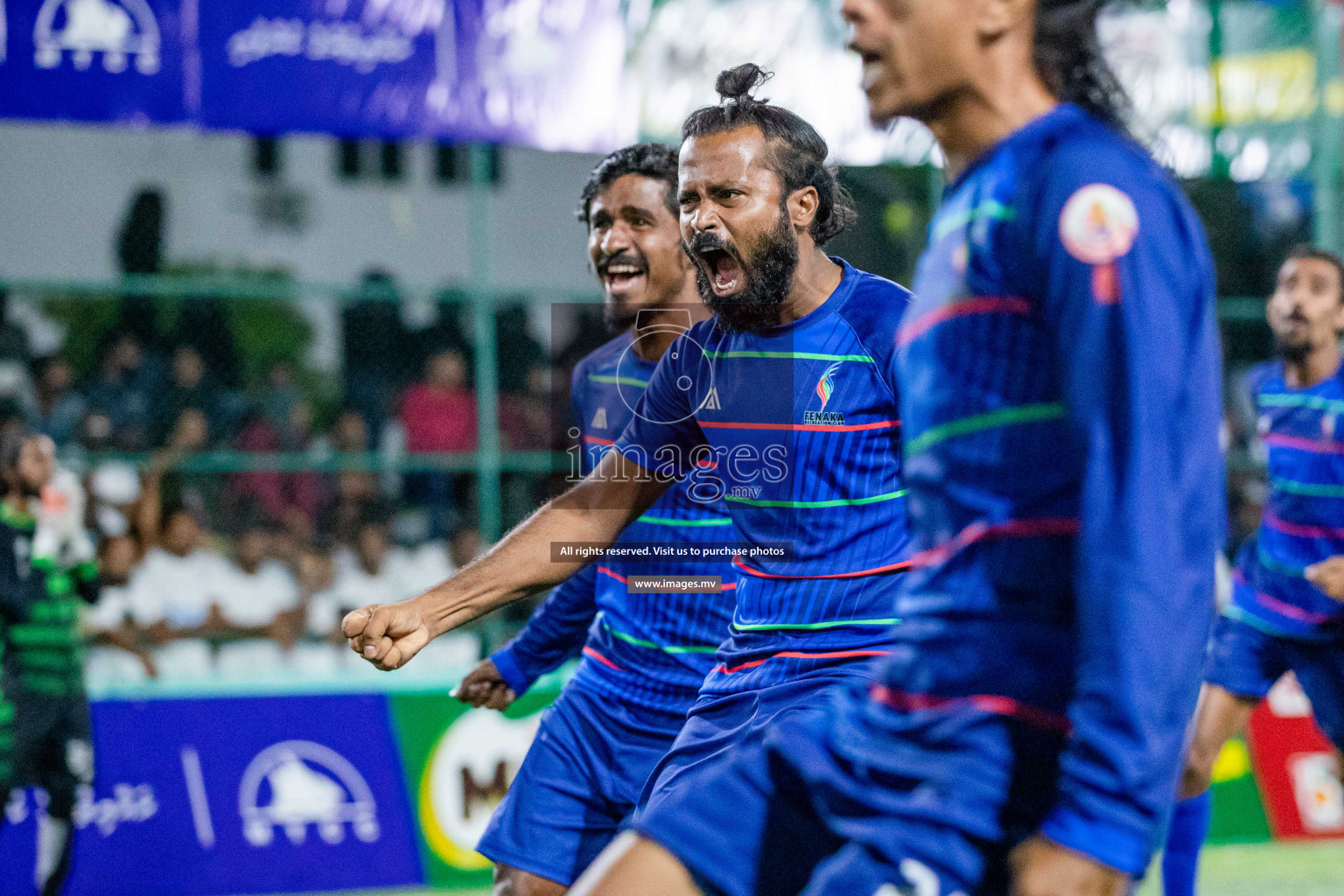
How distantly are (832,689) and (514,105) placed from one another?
5287mm

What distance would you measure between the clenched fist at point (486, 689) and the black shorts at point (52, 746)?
9.41ft

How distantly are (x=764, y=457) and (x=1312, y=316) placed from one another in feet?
13.0

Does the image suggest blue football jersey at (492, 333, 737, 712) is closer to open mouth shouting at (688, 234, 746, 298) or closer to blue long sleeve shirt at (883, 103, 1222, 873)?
open mouth shouting at (688, 234, 746, 298)

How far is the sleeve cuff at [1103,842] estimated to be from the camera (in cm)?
146

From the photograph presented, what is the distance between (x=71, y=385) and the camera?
887 centimetres

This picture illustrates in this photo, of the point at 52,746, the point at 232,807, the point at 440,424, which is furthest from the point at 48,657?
the point at 440,424

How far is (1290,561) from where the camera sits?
561 cm

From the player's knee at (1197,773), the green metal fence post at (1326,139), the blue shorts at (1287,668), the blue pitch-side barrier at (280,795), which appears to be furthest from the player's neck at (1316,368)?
the blue pitch-side barrier at (280,795)

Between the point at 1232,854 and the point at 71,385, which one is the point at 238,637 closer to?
the point at 71,385

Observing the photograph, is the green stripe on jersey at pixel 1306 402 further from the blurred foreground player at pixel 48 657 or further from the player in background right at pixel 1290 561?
the blurred foreground player at pixel 48 657

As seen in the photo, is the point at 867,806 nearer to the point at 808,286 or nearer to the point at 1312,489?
the point at 808,286

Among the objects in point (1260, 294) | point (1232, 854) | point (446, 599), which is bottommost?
point (1232, 854)

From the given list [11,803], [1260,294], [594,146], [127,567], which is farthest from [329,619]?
[1260,294]

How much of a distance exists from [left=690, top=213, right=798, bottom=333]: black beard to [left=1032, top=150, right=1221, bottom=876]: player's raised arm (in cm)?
149
